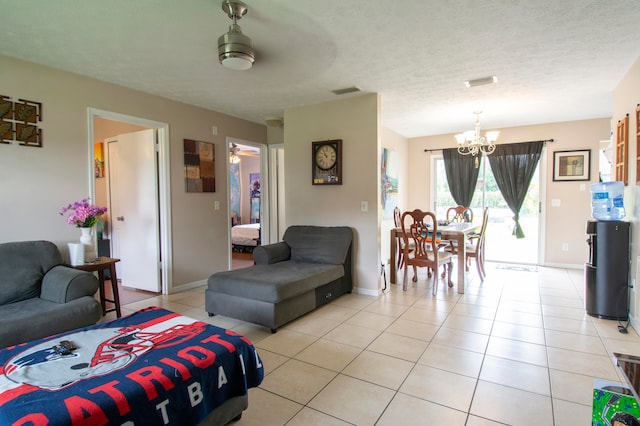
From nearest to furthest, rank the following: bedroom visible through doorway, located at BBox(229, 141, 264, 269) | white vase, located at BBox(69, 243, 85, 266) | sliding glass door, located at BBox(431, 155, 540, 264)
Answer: white vase, located at BBox(69, 243, 85, 266) → sliding glass door, located at BBox(431, 155, 540, 264) → bedroom visible through doorway, located at BBox(229, 141, 264, 269)

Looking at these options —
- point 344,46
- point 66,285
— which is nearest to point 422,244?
point 344,46

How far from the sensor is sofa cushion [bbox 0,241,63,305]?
2.51 metres

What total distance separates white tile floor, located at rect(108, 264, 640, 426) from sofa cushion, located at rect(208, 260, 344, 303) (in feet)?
1.08

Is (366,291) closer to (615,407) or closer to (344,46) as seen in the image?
(344,46)

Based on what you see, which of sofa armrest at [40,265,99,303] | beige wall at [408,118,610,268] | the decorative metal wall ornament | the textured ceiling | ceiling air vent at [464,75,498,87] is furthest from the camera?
beige wall at [408,118,610,268]

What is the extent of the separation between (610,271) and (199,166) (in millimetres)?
4797

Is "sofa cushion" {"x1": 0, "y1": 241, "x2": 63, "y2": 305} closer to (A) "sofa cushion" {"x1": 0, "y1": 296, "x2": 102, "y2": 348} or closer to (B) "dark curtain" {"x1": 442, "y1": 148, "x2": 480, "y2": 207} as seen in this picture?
(A) "sofa cushion" {"x1": 0, "y1": 296, "x2": 102, "y2": 348}

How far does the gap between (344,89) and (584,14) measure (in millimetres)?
2166

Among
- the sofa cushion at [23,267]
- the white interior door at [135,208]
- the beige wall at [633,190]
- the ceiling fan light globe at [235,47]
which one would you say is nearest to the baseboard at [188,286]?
the white interior door at [135,208]

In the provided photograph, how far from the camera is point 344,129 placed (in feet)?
13.6

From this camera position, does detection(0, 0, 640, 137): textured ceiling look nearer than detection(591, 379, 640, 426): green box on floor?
No

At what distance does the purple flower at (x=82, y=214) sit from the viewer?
120 inches

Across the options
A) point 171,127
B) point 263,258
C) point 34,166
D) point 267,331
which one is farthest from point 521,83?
point 34,166

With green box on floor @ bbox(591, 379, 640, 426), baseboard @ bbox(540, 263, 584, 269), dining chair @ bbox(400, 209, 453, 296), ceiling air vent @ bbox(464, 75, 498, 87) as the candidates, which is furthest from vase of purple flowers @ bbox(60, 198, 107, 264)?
baseboard @ bbox(540, 263, 584, 269)
